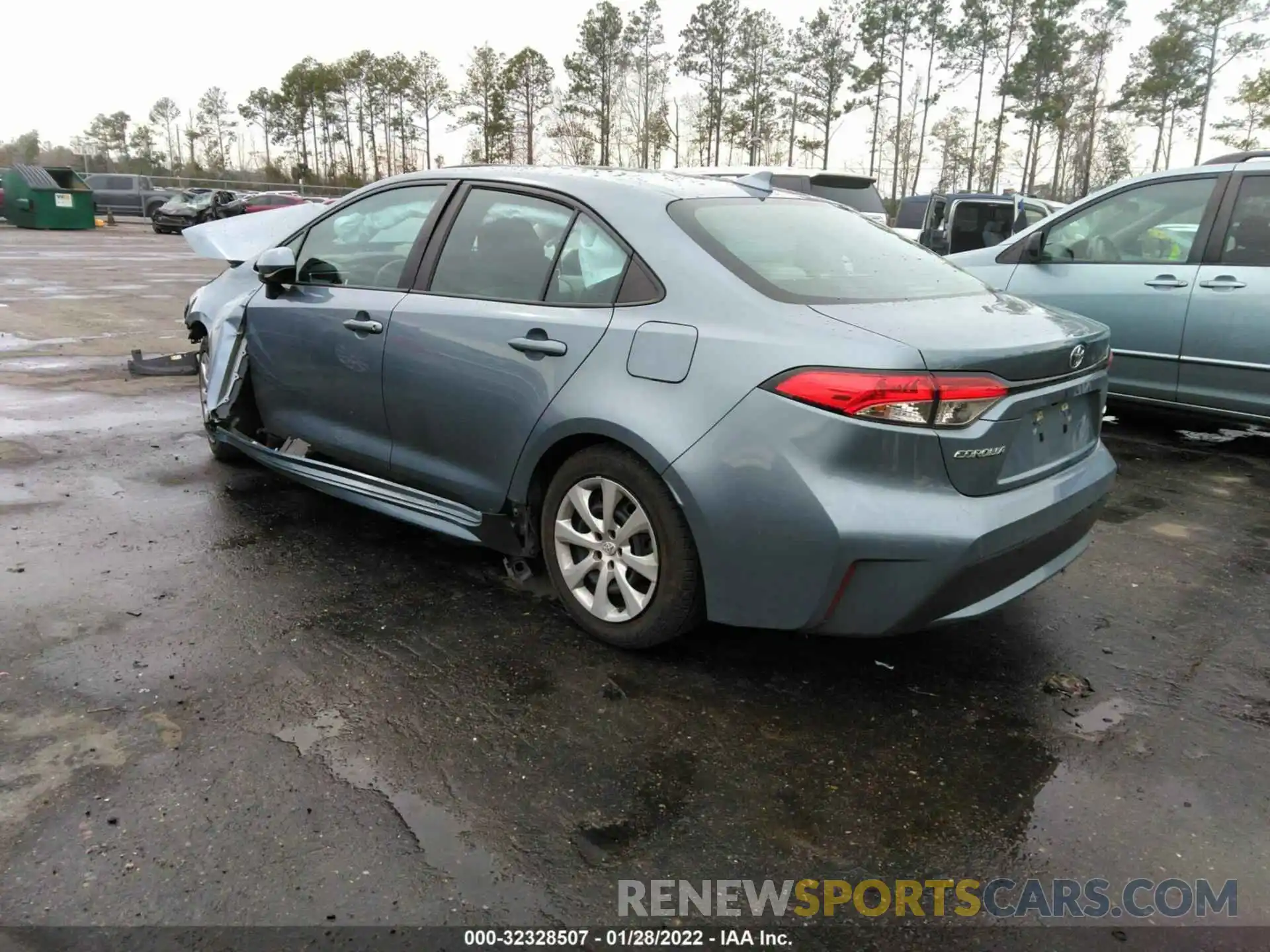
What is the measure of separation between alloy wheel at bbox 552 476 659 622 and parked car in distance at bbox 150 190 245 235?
33.0 meters

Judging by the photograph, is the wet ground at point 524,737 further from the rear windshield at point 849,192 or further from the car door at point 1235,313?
the rear windshield at point 849,192

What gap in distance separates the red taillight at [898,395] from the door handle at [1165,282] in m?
3.99

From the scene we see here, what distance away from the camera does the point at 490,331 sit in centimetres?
338

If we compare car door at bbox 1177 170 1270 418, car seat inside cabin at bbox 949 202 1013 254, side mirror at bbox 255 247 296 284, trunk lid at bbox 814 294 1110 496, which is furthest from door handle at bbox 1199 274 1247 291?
car seat inside cabin at bbox 949 202 1013 254

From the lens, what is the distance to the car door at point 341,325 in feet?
12.7

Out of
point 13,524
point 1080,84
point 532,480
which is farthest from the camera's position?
point 1080,84

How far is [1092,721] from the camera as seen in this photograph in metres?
2.86

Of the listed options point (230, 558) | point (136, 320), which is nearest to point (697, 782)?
point (230, 558)

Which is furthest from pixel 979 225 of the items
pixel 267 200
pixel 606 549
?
pixel 267 200

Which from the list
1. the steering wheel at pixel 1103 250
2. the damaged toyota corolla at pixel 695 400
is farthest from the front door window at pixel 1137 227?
the damaged toyota corolla at pixel 695 400

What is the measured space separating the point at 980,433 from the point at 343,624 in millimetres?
2320

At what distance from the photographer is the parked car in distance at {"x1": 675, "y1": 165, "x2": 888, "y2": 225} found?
10461 mm

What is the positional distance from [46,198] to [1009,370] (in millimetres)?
35057

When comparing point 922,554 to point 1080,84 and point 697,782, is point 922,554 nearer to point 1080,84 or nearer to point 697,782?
point 697,782
